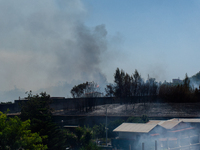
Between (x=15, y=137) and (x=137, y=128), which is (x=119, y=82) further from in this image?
(x=15, y=137)

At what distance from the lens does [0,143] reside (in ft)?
55.8

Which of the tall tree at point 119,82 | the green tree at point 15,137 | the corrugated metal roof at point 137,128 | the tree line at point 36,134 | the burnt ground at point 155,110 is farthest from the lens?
the tall tree at point 119,82

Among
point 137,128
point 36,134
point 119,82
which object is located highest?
point 119,82

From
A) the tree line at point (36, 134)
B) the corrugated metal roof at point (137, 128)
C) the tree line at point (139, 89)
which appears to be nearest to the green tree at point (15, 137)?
the tree line at point (36, 134)

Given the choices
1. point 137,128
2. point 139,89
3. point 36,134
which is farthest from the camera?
point 139,89

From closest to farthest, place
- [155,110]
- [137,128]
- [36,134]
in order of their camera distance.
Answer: [36,134] < [137,128] < [155,110]

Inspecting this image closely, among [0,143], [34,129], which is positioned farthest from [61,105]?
[0,143]

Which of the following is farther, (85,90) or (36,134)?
(85,90)

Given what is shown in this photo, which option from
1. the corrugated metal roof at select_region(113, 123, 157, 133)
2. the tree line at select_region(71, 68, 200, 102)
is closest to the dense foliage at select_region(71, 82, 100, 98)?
the tree line at select_region(71, 68, 200, 102)

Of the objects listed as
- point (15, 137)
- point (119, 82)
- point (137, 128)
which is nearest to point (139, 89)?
point (119, 82)

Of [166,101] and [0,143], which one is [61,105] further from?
[0,143]

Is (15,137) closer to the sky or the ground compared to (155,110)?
closer to the ground

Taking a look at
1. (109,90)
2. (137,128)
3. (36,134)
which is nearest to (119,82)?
(109,90)

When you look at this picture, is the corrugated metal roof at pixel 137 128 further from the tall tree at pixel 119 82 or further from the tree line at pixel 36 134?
the tall tree at pixel 119 82
